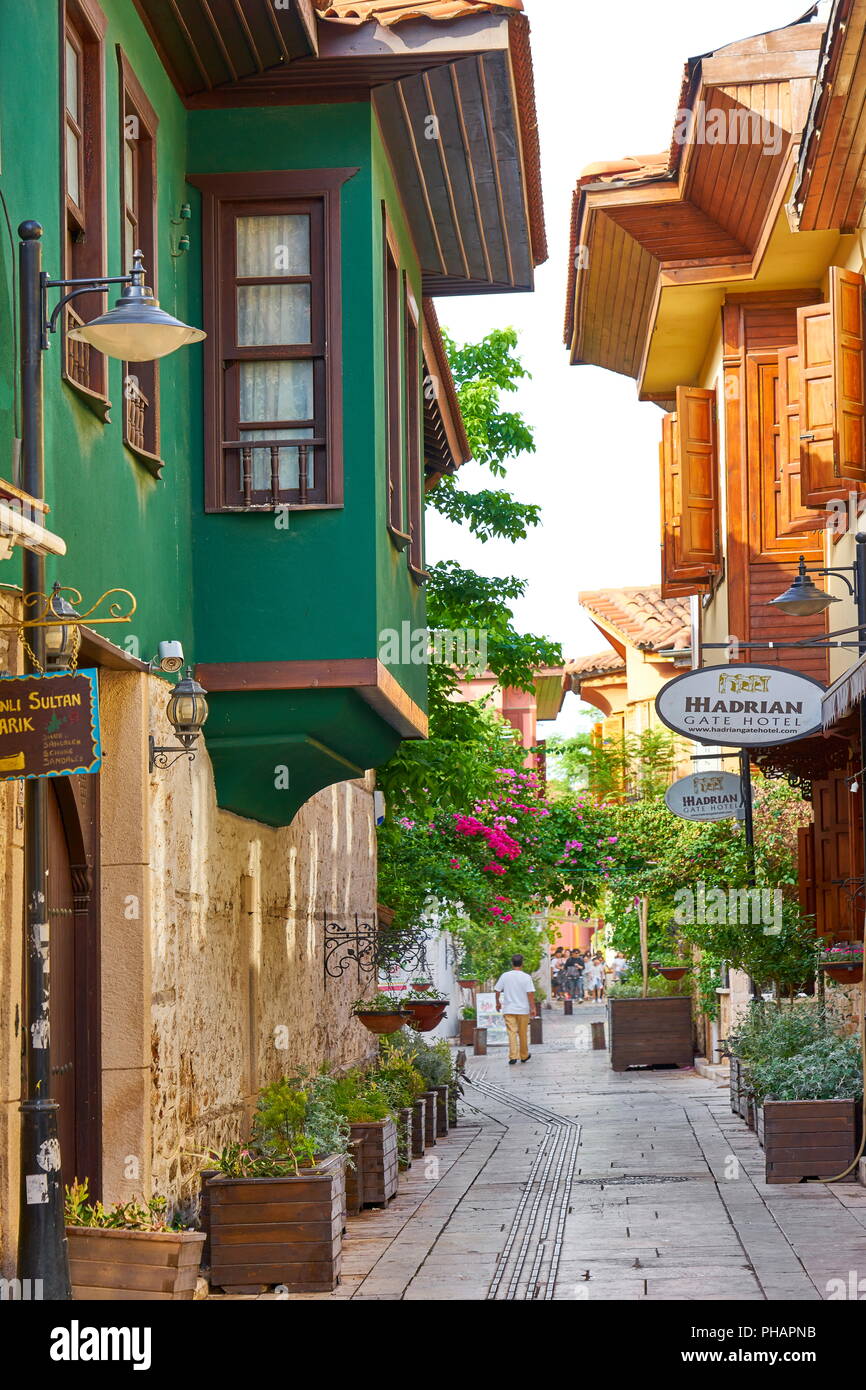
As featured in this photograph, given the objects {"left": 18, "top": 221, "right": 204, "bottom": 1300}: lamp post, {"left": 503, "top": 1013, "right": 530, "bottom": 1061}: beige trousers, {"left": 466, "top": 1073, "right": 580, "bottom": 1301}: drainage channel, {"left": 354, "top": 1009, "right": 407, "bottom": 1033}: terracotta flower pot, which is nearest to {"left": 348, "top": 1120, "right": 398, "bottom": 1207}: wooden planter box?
{"left": 466, "top": 1073, "right": 580, "bottom": 1301}: drainage channel

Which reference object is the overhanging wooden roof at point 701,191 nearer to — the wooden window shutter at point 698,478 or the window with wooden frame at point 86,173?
the wooden window shutter at point 698,478

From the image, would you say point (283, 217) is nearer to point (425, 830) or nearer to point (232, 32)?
point (232, 32)

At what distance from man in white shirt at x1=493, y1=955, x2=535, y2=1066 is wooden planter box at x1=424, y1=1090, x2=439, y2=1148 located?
34.3ft

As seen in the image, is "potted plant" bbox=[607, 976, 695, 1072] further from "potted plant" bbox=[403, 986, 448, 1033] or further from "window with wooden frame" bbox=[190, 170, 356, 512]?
"window with wooden frame" bbox=[190, 170, 356, 512]

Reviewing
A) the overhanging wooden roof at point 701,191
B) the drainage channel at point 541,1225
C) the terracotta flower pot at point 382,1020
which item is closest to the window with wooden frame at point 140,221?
the drainage channel at point 541,1225

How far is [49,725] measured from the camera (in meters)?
6.15

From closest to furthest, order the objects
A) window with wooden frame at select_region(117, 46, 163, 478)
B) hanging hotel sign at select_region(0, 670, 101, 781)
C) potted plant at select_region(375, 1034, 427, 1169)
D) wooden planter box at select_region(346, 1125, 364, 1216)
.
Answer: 1. hanging hotel sign at select_region(0, 670, 101, 781)
2. window with wooden frame at select_region(117, 46, 163, 478)
3. wooden planter box at select_region(346, 1125, 364, 1216)
4. potted plant at select_region(375, 1034, 427, 1169)

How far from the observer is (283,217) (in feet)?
34.1

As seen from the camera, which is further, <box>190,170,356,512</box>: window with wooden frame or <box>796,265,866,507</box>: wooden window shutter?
<box>796,265,866,507</box>: wooden window shutter

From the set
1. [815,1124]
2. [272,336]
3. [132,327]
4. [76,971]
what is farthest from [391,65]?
[815,1124]

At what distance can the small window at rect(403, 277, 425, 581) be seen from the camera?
1307 cm
